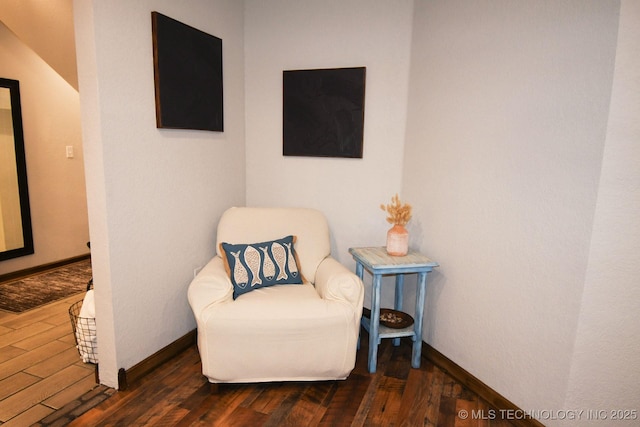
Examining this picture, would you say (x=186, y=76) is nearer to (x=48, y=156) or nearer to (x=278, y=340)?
(x=278, y=340)

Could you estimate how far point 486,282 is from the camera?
213 centimetres

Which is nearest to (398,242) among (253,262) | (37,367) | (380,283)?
(380,283)

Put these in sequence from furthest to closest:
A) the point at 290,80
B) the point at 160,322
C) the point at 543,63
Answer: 1. the point at 290,80
2. the point at 160,322
3. the point at 543,63

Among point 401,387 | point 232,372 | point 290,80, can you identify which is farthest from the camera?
point 290,80

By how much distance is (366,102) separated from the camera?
2.81m

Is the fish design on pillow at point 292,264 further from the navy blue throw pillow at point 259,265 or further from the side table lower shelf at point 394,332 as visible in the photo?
the side table lower shelf at point 394,332

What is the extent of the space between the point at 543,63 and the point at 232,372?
81.5 inches

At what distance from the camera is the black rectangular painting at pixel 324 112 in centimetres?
282

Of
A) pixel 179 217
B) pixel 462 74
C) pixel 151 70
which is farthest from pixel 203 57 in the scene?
pixel 462 74

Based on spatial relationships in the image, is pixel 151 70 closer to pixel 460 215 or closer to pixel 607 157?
pixel 460 215

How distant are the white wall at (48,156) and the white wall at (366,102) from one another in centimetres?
219

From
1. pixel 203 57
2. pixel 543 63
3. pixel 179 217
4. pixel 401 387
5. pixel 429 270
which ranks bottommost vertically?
pixel 401 387

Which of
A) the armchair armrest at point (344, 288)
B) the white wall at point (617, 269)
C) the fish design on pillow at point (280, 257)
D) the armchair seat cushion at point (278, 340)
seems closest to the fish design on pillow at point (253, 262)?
the fish design on pillow at point (280, 257)

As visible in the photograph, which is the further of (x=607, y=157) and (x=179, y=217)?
(x=179, y=217)
